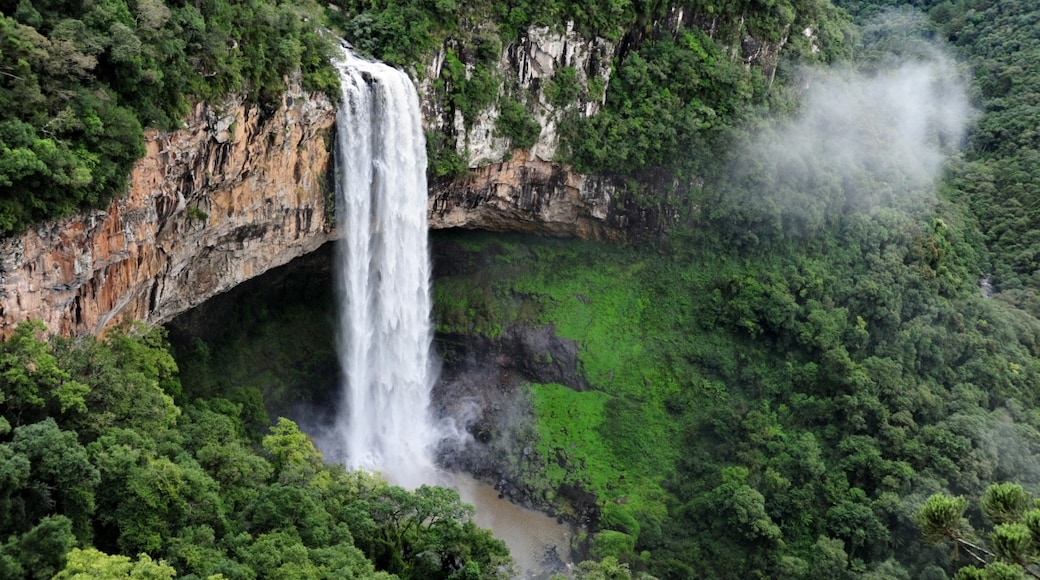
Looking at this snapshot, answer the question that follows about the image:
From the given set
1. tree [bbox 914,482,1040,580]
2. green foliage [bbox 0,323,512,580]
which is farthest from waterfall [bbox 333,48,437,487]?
tree [bbox 914,482,1040,580]

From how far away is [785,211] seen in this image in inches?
1366

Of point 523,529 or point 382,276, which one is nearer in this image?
point 523,529

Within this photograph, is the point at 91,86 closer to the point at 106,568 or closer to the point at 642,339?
the point at 106,568

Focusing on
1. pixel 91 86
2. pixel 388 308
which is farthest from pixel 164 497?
pixel 388 308

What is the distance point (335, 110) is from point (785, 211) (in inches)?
786

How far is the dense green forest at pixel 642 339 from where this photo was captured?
627 inches

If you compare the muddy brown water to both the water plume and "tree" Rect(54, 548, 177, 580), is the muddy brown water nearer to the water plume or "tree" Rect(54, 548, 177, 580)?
the water plume

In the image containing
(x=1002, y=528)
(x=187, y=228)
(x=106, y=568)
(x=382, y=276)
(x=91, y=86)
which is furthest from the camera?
(x=382, y=276)

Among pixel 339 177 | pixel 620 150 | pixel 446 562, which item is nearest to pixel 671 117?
pixel 620 150

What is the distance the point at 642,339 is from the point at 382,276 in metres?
11.5

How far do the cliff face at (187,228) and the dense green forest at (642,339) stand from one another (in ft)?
2.70

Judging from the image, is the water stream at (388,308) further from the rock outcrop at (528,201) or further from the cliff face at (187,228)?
the rock outcrop at (528,201)

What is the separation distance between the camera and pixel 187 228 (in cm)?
2180

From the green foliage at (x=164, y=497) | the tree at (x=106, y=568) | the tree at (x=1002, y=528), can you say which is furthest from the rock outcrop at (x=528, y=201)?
the tree at (x=1002, y=528)
